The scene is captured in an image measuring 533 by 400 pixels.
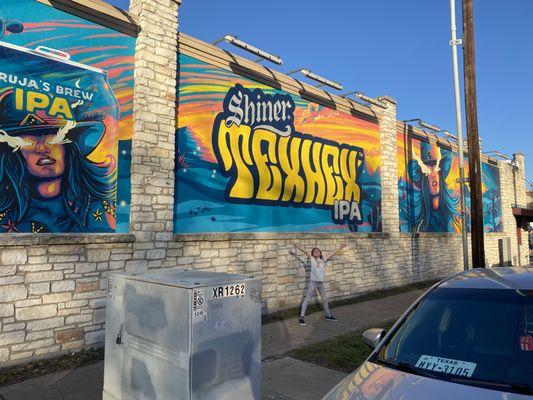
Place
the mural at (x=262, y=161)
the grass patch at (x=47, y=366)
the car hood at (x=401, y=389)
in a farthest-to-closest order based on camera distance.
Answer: the mural at (x=262, y=161) < the grass patch at (x=47, y=366) < the car hood at (x=401, y=389)

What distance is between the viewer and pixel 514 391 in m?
2.44

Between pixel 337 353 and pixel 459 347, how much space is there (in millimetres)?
4151

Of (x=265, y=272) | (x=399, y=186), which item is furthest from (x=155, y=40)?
(x=399, y=186)

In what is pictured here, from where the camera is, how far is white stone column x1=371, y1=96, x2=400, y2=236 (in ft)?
49.2

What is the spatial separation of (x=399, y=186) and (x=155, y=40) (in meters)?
11.0

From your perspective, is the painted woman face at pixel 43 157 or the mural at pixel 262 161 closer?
the painted woman face at pixel 43 157

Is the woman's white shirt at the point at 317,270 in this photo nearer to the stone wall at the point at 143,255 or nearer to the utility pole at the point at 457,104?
the stone wall at the point at 143,255

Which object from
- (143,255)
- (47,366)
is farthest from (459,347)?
(143,255)

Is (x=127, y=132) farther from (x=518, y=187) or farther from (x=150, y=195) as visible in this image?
(x=518, y=187)

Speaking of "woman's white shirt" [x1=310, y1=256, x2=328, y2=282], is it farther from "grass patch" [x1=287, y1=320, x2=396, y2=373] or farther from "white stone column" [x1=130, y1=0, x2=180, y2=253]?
"white stone column" [x1=130, y1=0, x2=180, y2=253]

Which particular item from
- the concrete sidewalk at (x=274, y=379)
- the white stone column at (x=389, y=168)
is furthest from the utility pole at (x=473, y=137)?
the white stone column at (x=389, y=168)

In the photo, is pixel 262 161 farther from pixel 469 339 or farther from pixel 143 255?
pixel 469 339

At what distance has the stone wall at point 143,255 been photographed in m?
6.43

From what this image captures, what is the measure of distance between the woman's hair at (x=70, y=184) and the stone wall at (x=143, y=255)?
442 millimetres
